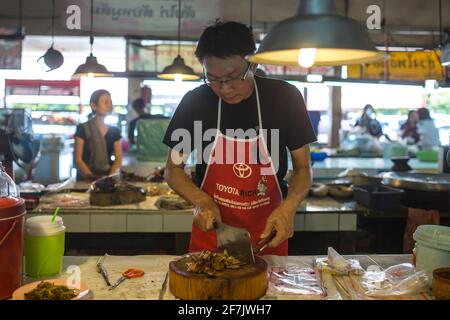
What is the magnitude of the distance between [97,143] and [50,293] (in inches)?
151

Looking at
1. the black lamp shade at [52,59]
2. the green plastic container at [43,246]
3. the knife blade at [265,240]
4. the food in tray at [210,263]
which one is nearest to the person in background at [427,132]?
the black lamp shade at [52,59]

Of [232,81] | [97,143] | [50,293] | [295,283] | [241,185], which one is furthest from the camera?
[97,143]

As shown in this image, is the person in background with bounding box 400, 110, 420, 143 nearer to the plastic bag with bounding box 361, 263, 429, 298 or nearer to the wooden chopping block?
the plastic bag with bounding box 361, 263, 429, 298

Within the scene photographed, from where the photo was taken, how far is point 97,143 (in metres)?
5.13

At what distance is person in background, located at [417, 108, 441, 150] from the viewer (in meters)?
8.29

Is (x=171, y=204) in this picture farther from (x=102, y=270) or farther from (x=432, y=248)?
(x=432, y=248)

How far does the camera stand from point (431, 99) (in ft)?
38.2

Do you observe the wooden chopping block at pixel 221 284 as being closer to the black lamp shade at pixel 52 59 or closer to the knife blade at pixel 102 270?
the knife blade at pixel 102 270

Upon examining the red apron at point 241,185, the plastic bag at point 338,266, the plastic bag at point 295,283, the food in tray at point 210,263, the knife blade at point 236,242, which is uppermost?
the red apron at point 241,185

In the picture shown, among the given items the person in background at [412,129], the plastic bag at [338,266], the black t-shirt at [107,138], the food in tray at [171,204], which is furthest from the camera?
the person in background at [412,129]

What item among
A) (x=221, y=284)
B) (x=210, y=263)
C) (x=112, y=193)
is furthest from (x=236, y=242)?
(x=112, y=193)

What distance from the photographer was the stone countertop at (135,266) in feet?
5.35

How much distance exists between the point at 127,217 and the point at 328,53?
2290 mm

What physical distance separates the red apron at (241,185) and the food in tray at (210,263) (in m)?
0.51
